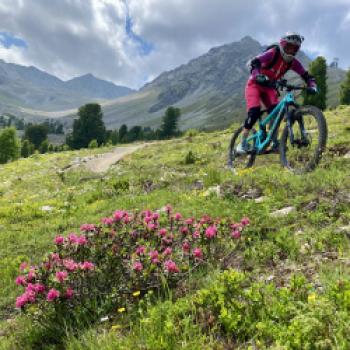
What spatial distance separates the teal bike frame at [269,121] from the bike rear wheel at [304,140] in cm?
38

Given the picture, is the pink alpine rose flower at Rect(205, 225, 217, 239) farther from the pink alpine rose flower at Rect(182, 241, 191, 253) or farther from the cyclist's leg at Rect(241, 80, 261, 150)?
the cyclist's leg at Rect(241, 80, 261, 150)

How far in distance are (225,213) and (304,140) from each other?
3344 millimetres

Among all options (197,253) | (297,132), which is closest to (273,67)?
(297,132)

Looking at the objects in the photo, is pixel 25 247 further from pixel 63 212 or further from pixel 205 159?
pixel 205 159

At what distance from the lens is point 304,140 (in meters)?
9.06

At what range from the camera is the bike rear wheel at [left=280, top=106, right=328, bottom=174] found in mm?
8469

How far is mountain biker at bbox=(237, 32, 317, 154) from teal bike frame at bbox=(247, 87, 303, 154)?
26 centimetres

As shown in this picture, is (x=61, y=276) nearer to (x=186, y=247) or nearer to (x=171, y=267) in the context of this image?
(x=171, y=267)

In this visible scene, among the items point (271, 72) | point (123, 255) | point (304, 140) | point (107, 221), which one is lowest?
point (123, 255)

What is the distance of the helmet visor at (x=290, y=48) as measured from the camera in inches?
382

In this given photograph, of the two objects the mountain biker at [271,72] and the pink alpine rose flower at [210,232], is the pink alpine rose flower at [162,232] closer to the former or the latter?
the pink alpine rose flower at [210,232]

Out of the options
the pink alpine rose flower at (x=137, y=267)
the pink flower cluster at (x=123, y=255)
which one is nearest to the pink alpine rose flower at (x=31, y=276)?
the pink flower cluster at (x=123, y=255)

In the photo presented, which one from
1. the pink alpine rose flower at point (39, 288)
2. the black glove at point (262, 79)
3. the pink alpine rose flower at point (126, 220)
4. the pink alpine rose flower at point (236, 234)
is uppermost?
the black glove at point (262, 79)

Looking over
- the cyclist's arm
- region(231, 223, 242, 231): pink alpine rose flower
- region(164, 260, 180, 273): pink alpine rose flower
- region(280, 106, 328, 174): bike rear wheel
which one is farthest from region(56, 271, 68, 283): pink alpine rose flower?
the cyclist's arm
